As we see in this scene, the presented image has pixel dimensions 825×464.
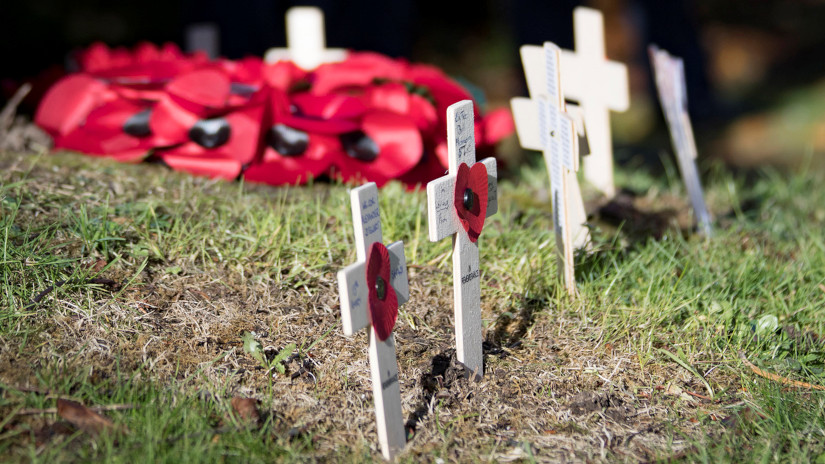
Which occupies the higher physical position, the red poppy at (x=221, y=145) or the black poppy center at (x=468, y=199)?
the black poppy center at (x=468, y=199)

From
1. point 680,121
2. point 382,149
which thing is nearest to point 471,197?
point 382,149

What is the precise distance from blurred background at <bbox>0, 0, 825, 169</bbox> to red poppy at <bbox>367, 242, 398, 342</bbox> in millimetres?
2928

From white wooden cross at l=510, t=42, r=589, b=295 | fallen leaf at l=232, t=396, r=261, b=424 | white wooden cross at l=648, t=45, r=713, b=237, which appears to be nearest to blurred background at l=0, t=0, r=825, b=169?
white wooden cross at l=648, t=45, r=713, b=237

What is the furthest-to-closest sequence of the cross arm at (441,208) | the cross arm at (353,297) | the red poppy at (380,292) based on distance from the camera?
the cross arm at (441,208) → the red poppy at (380,292) → the cross arm at (353,297)

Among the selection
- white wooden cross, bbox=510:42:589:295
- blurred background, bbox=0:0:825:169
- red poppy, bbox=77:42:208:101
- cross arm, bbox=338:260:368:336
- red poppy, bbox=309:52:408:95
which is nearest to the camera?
cross arm, bbox=338:260:368:336

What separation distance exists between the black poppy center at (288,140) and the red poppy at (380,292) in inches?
54.8

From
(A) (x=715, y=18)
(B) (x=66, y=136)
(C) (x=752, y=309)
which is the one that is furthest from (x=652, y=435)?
(A) (x=715, y=18)

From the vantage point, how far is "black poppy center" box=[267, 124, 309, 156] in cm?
295

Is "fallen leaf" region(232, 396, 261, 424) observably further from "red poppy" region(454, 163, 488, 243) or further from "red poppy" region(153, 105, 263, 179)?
"red poppy" region(153, 105, 263, 179)

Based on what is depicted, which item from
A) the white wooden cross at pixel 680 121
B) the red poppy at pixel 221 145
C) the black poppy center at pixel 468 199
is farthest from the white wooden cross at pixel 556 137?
the red poppy at pixel 221 145

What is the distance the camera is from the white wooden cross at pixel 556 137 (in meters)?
2.19

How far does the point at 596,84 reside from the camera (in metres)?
3.17

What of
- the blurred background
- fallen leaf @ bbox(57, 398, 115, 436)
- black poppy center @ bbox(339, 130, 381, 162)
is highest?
black poppy center @ bbox(339, 130, 381, 162)

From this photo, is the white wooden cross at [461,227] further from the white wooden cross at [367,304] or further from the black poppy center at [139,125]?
the black poppy center at [139,125]
